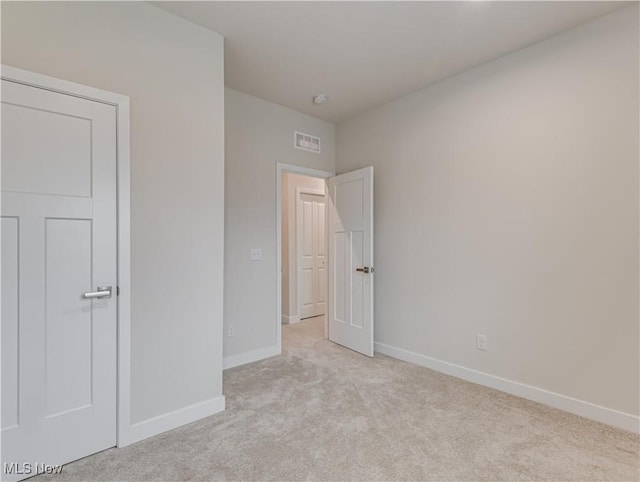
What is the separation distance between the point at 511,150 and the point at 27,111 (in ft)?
10.2

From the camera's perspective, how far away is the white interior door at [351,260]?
3.42 m

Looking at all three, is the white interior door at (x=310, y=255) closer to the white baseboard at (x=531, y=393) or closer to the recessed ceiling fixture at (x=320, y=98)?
the recessed ceiling fixture at (x=320, y=98)

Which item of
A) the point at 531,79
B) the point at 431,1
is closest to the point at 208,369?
the point at 431,1

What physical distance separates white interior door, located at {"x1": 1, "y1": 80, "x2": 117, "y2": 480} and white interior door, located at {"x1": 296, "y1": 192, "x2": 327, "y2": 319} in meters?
3.34

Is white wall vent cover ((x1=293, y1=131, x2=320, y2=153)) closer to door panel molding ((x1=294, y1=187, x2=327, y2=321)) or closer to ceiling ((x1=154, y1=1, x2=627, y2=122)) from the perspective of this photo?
ceiling ((x1=154, y1=1, x2=627, y2=122))

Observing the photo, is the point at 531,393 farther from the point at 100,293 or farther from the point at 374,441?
the point at 100,293

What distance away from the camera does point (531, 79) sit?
2430 millimetres

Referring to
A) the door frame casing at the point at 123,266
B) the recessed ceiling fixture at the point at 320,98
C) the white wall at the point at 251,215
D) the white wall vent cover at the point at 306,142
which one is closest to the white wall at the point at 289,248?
the white wall vent cover at the point at 306,142

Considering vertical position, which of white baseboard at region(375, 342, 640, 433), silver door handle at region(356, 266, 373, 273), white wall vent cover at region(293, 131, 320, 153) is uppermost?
white wall vent cover at region(293, 131, 320, 153)

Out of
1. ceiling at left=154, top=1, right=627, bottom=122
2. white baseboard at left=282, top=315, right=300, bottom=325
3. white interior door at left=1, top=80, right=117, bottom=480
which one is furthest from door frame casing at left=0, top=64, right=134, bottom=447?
white baseboard at left=282, top=315, right=300, bottom=325

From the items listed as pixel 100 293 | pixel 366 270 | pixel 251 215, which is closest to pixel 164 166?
pixel 100 293

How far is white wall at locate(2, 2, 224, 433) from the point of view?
178 cm

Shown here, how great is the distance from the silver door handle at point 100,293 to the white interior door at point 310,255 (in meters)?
3.32

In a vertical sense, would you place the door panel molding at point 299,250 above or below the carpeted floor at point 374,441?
above
